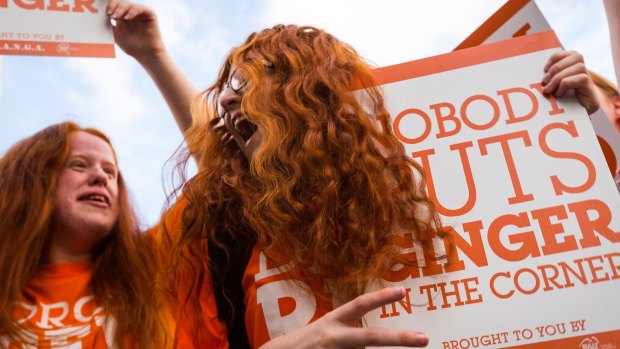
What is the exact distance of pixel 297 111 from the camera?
1.37 m

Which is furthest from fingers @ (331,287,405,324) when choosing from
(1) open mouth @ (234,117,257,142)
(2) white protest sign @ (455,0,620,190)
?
(2) white protest sign @ (455,0,620,190)

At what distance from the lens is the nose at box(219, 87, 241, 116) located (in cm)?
150

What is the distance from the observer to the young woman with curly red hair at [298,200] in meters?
1.15

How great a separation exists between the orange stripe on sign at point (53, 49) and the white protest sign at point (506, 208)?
1.04m

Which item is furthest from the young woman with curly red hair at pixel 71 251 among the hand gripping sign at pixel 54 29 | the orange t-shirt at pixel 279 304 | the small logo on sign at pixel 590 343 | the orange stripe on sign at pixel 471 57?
the small logo on sign at pixel 590 343

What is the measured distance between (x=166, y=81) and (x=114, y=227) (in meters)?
0.66

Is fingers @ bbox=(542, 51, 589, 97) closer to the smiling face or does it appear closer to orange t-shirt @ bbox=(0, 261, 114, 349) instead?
orange t-shirt @ bbox=(0, 261, 114, 349)

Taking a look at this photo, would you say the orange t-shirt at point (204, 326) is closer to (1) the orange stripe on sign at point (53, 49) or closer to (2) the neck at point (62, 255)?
(2) the neck at point (62, 255)

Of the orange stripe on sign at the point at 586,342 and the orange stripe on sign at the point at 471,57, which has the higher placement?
the orange stripe on sign at the point at 471,57

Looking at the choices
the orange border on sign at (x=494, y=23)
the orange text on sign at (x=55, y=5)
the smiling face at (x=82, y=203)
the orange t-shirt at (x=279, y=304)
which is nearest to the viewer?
the orange t-shirt at (x=279, y=304)

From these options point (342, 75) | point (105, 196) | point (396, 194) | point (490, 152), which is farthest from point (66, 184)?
point (490, 152)

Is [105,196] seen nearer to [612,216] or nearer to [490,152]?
[490,152]

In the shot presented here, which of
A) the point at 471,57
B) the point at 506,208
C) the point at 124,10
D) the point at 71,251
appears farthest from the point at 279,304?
the point at 124,10

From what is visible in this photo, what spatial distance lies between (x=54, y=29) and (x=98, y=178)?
1.85 ft
